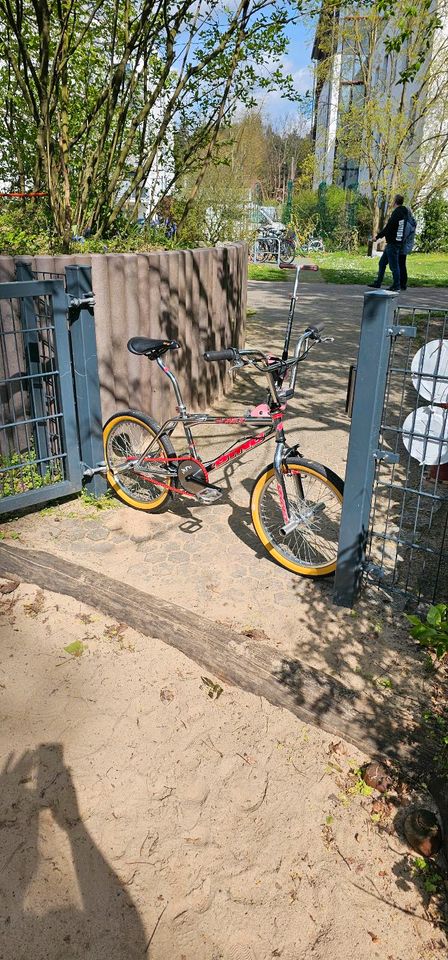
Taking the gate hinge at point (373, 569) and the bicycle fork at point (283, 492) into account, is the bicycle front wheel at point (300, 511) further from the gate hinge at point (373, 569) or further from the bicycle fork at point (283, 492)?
the gate hinge at point (373, 569)

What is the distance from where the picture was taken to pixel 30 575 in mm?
3713

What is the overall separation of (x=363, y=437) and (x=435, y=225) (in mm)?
22064

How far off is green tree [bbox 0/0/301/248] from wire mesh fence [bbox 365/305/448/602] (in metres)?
3.30

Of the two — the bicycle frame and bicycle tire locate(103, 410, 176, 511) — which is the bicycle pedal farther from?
bicycle tire locate(103, 410, 176, 511)

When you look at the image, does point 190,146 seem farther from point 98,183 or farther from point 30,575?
point 30,575

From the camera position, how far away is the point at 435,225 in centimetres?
2273

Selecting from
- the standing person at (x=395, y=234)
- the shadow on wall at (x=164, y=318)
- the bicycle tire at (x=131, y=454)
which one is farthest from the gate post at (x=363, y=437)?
the standing person at (x=395, y=234)

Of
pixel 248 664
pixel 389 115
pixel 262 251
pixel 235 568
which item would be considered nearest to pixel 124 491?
pixel 235 568

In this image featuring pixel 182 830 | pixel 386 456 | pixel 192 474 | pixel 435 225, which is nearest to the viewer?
pixel 182 830

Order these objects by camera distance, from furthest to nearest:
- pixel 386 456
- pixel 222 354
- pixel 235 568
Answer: pixel 235 568 < pixel 222 354 < pixel 386 456

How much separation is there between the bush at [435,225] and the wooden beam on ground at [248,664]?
22.4 meters

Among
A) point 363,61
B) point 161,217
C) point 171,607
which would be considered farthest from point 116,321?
point 363,61

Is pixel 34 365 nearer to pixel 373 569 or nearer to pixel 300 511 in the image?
pixel 300 511

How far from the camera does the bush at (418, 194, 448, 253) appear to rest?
22.5 m
